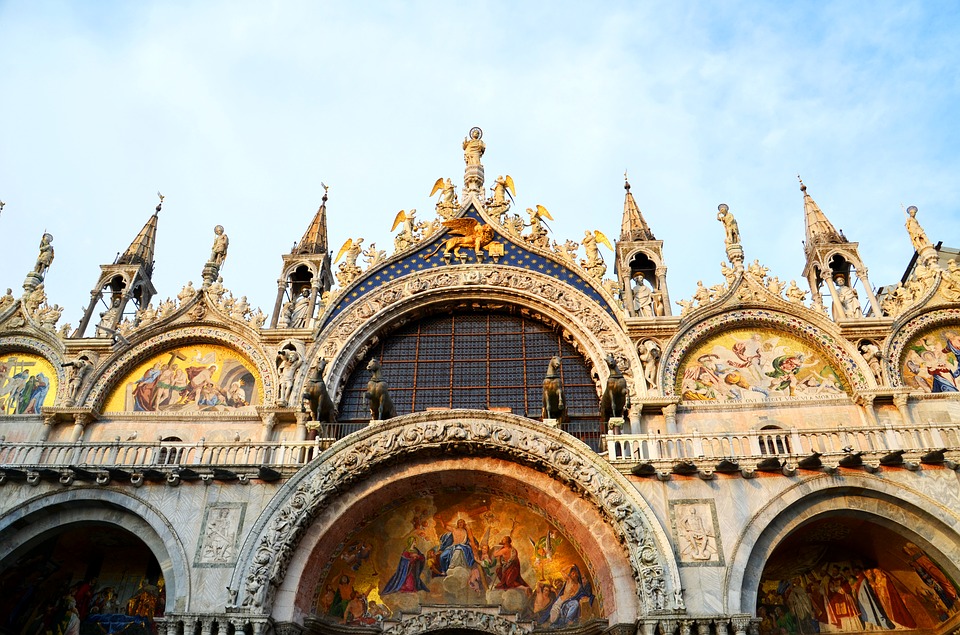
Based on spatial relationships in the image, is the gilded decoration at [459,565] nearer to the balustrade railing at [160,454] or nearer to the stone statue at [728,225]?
the balustrade railing at [160,454]

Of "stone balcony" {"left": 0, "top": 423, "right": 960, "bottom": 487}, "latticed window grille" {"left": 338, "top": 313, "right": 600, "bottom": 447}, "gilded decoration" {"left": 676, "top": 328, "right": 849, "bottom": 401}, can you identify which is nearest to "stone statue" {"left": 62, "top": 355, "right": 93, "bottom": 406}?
"stone balcony" {"left": 0, "top": 423, "right": 960, "bottom": 487}

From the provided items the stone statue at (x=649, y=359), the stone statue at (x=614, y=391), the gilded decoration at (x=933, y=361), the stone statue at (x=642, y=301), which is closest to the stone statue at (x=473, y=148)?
the stone statue at (x=642, y=301)

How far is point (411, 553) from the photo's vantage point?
48.9 feet

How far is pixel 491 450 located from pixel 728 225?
394 inches

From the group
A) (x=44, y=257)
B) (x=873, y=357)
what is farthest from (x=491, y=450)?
(x=44, y=257)

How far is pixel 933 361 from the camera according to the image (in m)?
17.4

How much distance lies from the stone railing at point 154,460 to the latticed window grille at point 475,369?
109 inches

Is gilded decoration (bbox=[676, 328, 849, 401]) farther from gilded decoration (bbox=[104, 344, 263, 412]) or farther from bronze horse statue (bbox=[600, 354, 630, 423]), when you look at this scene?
gilded decoration (bbox=[104, 344, 263, 412])

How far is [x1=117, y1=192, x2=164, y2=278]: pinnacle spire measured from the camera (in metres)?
21.0

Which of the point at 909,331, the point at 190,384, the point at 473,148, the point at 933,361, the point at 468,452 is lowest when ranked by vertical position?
the point at 468,452

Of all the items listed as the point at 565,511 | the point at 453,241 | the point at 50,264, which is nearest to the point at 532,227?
the point at 453,241

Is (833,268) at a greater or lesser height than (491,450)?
greater

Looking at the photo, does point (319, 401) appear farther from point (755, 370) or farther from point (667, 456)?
point (755, 370)

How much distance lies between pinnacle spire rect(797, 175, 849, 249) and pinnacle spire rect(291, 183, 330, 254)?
13325 mm
